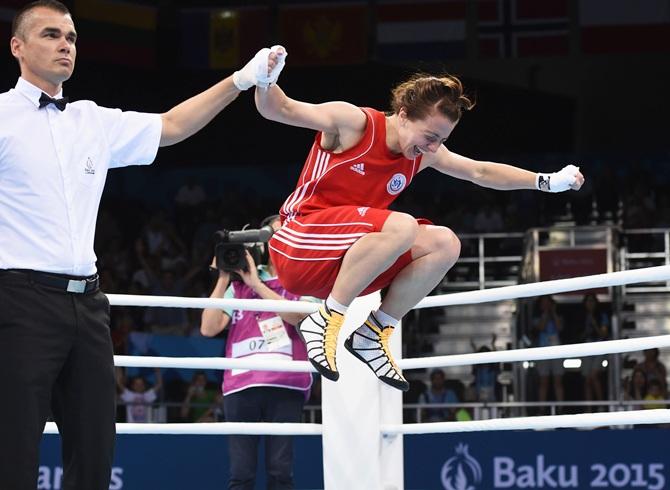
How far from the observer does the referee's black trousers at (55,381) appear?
2.86 meters

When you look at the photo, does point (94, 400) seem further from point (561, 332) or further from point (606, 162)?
point (606, 162)

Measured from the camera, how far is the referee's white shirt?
2.90 metres

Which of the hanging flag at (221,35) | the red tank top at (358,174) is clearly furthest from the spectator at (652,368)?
the hanging flag at (221,35)

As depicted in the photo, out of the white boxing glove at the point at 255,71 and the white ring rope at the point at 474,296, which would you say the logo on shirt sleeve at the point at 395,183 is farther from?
the white boxing glove at the point at 255,71

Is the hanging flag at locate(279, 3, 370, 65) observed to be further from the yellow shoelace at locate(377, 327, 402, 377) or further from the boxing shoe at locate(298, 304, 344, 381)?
the boxing shoe at locate(298, 304, 344, 381)

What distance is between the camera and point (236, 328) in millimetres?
4855

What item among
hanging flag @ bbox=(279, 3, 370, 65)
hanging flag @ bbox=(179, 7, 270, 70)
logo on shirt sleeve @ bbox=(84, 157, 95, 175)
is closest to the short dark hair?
logo on shirt sleeve @ bbox=(84, 157, 95, 175)

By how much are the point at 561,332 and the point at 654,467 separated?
3.72 m

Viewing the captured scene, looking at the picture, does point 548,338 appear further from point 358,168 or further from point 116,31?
point 358,168

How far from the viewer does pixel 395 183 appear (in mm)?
3590

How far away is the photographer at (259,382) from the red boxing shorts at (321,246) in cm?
95

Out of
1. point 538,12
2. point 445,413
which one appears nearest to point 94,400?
point 445,413

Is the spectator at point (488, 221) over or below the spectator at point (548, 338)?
over

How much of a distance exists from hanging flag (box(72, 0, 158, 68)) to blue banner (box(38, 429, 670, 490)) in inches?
278
